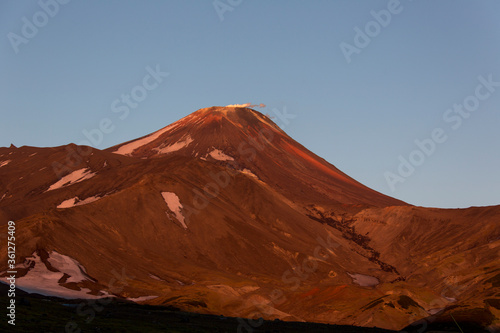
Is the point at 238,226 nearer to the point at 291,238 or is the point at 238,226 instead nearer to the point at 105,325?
the point at 291,238

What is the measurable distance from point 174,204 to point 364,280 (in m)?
52.0

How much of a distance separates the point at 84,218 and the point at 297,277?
170 ft

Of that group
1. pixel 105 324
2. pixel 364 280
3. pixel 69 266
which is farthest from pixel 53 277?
pixel 364 280

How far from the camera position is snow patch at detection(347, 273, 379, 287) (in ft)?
562

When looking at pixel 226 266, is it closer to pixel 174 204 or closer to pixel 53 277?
pixel 174 204

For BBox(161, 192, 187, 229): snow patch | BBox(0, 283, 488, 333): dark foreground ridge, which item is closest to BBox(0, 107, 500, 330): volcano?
BBox(161, 192, 187, 229): snow patch

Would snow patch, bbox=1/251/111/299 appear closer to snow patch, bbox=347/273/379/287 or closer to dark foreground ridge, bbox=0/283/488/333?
dark foreground ridge, bbox=0/283/488/333

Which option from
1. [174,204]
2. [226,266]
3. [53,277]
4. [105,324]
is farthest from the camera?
[174,204]

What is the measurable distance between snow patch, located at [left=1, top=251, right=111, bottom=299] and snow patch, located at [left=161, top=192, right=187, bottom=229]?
165 feet

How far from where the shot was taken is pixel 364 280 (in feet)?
575

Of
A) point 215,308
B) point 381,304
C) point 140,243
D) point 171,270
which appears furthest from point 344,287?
point 140,243

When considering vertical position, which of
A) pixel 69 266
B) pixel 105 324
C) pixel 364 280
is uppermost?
pixel 69 266

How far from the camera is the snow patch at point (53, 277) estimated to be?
111 meters

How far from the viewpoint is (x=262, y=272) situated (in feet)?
541
